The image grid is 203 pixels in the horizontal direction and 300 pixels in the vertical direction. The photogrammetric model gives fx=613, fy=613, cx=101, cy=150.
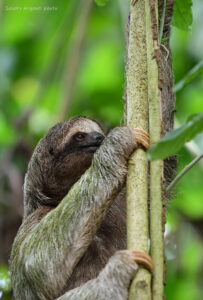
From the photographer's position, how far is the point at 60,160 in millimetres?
7492

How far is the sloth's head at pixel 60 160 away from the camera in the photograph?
23.6ft

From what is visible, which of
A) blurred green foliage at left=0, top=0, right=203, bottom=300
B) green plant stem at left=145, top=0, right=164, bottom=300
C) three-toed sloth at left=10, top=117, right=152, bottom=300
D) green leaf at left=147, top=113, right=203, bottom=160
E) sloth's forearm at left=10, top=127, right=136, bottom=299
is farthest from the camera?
blurred green foliage at left=0, top=0, right=203, bottom=300

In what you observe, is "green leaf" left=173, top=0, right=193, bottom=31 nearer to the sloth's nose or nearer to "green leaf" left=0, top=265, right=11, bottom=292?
the sloth's nose

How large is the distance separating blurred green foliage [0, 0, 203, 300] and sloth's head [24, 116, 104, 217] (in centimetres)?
245

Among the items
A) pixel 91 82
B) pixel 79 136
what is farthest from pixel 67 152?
pixel 91 82

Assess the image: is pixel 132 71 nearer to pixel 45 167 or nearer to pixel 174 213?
pixel 45 167

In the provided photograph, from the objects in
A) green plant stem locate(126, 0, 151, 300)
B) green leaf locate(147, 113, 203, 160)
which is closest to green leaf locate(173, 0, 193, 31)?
green plant stem locate(126, 0, 151, 300)

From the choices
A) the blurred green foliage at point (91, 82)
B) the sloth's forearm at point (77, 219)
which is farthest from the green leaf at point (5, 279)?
the sloth's forearm at point (77, 219)

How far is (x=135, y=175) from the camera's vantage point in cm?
496

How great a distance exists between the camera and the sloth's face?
716 centimetres

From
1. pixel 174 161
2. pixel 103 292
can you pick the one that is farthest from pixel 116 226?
pixel 103 292

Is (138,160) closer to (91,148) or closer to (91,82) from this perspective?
(91,148)

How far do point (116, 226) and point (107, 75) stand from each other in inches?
199

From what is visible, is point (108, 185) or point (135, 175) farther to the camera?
point (108, 185)
